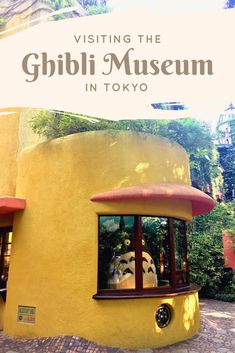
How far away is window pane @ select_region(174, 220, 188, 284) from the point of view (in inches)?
273

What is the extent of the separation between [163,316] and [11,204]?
4.00m

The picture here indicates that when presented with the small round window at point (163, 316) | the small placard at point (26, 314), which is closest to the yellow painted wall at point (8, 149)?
the small placard at point (26, 314)

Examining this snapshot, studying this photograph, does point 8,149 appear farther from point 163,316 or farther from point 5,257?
point 163,316

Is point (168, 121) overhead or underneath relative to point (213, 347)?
overhead

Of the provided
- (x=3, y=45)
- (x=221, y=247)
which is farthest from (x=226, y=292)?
(x=3, y=45)

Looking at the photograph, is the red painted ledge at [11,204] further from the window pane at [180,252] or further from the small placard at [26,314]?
the window pane at [180,252]

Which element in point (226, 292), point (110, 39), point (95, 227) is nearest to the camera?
point (95, 227)

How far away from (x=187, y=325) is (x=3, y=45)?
8.48 meters

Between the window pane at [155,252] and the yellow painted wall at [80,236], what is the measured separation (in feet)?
1.01

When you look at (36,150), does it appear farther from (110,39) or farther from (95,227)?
(110,39)

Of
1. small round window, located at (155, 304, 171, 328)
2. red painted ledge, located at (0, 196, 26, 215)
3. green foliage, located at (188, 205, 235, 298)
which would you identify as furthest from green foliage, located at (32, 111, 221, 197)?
small round window, located at (155, 304, 171, 328)

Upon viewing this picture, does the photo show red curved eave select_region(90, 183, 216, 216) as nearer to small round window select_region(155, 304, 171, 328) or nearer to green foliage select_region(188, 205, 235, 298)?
small round window select_region(155, 304, 171, 328)

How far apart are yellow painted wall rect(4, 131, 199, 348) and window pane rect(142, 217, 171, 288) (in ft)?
1.01

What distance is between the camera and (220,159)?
20.4 meters
